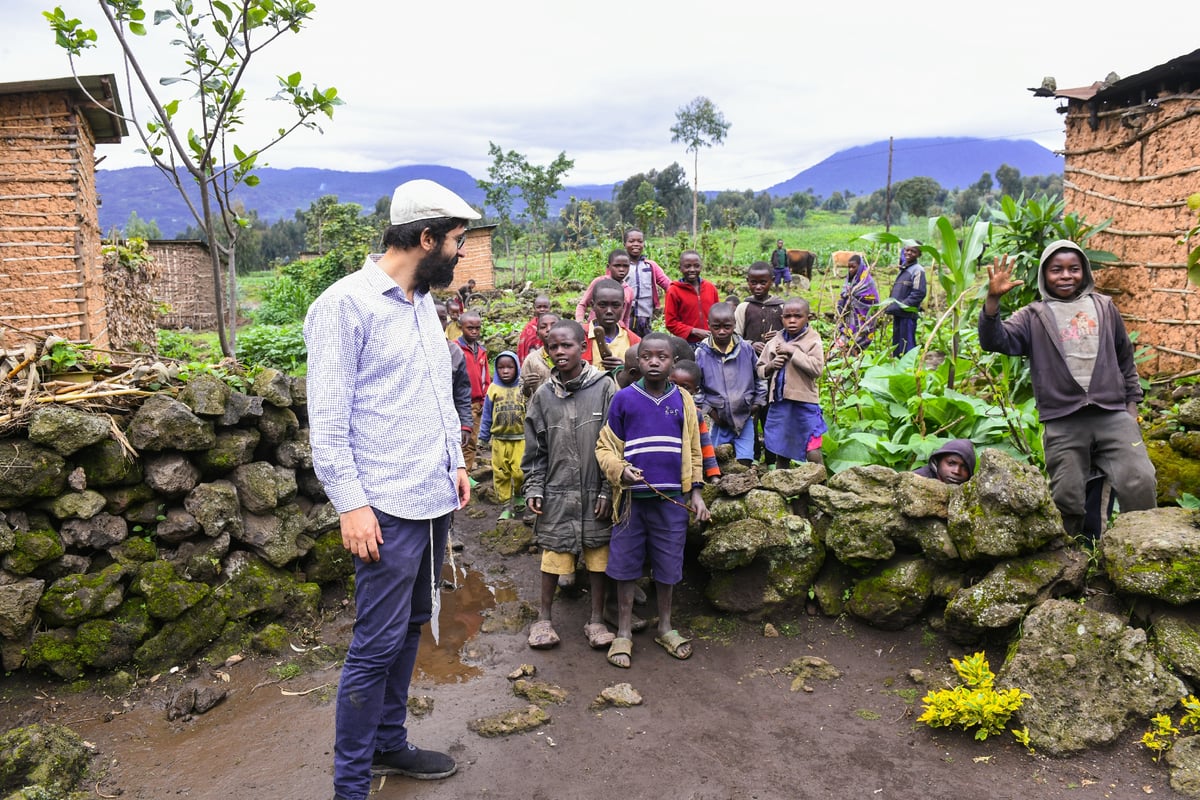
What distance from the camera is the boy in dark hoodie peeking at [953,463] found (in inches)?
173

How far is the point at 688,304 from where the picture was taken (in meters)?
6.59

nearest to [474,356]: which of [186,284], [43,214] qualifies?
[43,214]

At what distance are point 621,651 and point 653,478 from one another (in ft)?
3.00

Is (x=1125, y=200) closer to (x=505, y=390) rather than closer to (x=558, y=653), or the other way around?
(x=505, y=390)

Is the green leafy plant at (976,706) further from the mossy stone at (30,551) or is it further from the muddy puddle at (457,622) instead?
the mossy stone at (30,551)

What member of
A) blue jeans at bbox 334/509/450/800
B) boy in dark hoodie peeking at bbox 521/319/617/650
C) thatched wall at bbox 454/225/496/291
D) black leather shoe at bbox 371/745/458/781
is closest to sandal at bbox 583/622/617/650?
boy in dark hoodie peeking at bbox 521/319/617/650

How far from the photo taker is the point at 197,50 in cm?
469

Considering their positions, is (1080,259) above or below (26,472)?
above

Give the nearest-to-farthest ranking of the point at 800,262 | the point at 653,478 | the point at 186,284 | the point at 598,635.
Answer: the point at 653,478, the point at 598,635, the point at 186,284, the point at 800,262

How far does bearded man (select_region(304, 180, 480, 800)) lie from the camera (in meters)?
2.40

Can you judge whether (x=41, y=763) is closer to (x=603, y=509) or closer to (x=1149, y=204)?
(x=603, y=509)

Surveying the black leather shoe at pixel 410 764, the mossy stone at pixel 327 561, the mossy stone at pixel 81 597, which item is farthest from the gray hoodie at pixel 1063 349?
the mossy stone at pixel 81 597

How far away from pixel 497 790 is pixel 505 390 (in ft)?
11.9

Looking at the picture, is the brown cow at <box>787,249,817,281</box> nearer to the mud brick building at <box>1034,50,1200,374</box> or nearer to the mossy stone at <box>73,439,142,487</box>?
the mud brick building at <box>1034,50,1200,374</box>
